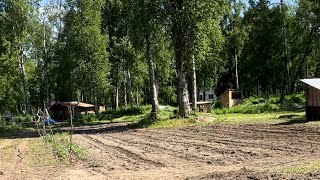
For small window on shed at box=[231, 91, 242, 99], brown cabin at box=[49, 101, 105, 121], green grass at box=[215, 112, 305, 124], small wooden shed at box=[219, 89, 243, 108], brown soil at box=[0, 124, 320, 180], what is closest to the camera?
brown soil at box=[0, 124, 320, 180]

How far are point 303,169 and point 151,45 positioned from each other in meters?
24.3

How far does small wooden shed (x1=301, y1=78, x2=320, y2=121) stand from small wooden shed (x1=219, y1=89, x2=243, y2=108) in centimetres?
2294

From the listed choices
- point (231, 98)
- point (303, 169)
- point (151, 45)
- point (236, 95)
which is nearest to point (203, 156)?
point (303, 169)

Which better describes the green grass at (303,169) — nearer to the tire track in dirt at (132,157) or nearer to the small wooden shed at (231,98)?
the tire track in dirt at (132,157)

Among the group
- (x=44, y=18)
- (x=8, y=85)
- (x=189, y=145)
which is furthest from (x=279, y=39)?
(x=189, y=145)

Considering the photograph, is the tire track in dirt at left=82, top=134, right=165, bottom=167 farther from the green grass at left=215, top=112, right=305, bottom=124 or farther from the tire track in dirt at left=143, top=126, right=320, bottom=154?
the green grass at left=215, top=112, right=305, bottom=124

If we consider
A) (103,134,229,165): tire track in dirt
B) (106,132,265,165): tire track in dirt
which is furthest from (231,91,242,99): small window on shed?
(106,132,265,165): tire track in dirt

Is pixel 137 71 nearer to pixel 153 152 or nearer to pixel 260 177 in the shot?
pixel 153 152

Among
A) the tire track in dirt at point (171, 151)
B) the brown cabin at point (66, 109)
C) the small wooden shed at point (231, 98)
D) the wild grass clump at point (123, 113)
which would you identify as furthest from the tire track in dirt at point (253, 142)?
the brown cabin at point (66, 109)

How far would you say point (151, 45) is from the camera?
33.9 metres

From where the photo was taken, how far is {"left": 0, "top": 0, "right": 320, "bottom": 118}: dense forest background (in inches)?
1217

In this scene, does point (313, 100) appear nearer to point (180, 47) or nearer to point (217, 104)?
point (180, 47)

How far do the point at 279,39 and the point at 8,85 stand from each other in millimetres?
36837

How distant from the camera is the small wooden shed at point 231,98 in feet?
159
